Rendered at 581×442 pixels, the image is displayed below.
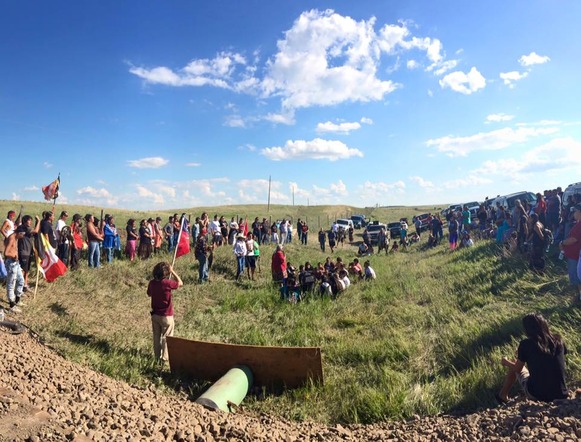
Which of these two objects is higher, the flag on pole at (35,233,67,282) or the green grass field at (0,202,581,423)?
the flag on pole at (35,233,67,282)

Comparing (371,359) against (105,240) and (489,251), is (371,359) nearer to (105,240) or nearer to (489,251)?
(489,251)

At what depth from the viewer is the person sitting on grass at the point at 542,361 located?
14.6ft

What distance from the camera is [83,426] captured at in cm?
369

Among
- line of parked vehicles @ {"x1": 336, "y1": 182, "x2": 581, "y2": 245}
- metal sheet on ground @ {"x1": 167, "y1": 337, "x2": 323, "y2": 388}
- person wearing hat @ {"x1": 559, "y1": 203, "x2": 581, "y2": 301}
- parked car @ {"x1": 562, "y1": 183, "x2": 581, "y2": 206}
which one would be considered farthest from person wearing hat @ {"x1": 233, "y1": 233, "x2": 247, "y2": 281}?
parked car @ {"x1": 562, "y1": 183, "x2": 581, "y2": 206}

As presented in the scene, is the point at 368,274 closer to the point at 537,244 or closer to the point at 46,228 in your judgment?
the point at 537,244

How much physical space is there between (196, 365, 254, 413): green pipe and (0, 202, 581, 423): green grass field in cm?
34

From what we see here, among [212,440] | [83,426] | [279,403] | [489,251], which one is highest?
[489,251]

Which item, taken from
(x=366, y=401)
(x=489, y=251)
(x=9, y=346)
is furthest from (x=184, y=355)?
(x=489, y=251)

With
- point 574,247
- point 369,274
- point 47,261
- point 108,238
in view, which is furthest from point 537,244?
point 108,238

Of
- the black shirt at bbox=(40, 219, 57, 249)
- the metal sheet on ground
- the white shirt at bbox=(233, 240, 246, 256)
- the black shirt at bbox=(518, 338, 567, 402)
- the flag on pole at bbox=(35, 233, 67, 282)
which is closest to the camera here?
the black shirt at bbox=(518, 338, 567, 402)

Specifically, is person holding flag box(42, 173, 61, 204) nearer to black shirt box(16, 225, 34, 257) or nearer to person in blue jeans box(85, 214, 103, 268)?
person in blue jeans box(85, 214, 103, 268)

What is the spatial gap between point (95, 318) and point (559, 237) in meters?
12.7

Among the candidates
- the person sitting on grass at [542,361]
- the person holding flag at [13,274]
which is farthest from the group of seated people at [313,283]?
the person sitting on grass at [542,361]

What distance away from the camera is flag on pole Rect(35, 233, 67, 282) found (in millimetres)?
9086
